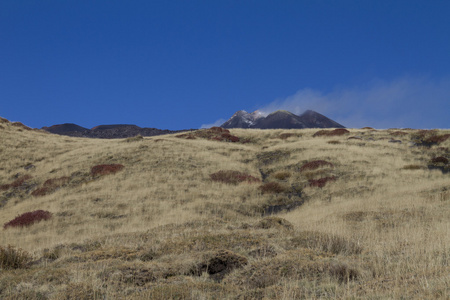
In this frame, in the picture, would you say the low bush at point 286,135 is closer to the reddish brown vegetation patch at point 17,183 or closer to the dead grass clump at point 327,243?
the reddish brown vegetation patch at point 17,183

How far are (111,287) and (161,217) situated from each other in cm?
1150

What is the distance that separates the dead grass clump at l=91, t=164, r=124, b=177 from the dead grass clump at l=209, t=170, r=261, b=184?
8.58m

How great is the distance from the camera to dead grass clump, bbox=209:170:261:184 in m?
25.7

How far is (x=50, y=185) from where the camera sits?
27.3 meters

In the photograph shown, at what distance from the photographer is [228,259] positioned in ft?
24.7

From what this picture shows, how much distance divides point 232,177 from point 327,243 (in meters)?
17.9

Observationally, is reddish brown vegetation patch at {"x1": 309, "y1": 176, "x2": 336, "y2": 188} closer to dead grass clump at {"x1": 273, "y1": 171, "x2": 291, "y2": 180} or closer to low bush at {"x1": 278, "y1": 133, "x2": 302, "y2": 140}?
dead grass clump at {"x1": 273, "y1": 171, "x2": 291, "y2": 180}

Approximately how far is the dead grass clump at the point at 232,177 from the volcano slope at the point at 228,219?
155 mm

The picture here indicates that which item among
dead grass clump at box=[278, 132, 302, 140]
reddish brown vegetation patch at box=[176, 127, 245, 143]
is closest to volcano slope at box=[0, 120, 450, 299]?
dead grass clump at box=[278, 132, 302, 140]

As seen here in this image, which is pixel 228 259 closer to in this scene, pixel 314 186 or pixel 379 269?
pixel 379 269

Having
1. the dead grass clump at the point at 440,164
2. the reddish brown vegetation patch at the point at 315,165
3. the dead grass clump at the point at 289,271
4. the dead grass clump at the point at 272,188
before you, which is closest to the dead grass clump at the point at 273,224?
the dead grass clump at the point at 289,271

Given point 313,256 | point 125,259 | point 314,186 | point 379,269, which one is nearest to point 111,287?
point 125,259

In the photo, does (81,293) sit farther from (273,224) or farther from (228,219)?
(228,219)

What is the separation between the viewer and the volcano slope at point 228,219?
6125 millimetres
